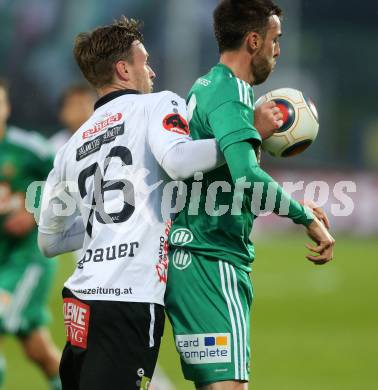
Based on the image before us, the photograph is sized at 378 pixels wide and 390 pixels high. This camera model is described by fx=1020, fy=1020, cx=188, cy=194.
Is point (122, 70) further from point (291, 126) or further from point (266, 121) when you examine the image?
point (291, 126)

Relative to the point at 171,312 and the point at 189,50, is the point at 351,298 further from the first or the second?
the point at 189,50

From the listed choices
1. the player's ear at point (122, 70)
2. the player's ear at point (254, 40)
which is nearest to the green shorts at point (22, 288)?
the player's ear at point (122, 70)

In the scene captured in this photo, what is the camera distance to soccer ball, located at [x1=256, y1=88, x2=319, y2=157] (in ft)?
15.7

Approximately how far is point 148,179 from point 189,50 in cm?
2830

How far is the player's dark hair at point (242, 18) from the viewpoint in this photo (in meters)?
4.69

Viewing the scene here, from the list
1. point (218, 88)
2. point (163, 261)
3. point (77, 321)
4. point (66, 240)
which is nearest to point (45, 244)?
point (66, 240)

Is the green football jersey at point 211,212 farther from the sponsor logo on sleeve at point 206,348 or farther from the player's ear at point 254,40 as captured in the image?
the sponsor logo on sleeve at point 206,348

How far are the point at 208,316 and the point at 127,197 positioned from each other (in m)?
0.73

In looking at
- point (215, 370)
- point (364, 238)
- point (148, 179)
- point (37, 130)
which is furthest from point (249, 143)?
point (37, 130)

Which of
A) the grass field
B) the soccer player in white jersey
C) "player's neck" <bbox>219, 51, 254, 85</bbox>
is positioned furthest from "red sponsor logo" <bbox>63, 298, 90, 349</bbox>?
the grass field

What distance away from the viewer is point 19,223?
24.9 ft

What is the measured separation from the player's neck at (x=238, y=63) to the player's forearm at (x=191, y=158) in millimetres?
531

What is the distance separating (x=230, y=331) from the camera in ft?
15.3

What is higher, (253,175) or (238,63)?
(238,63)
